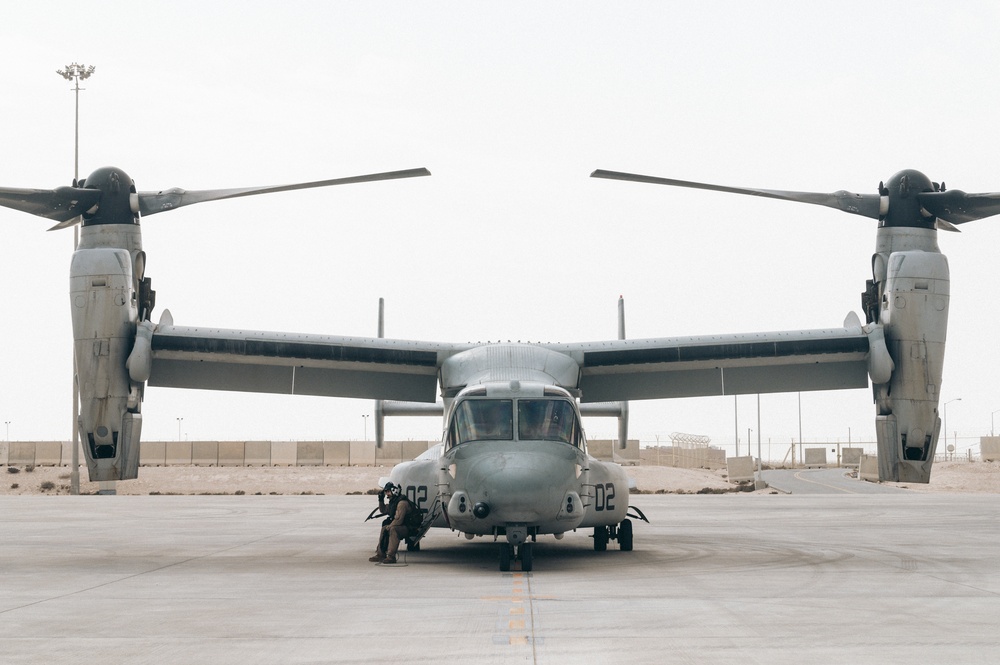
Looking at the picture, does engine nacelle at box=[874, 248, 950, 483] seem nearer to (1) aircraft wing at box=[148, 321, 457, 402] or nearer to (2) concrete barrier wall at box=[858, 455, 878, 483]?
A: (1) aircraft wing at box=[148, 321, 457, 402]

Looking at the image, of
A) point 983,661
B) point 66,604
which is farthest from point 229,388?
point 983,661

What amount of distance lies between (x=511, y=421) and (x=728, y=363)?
218 inches

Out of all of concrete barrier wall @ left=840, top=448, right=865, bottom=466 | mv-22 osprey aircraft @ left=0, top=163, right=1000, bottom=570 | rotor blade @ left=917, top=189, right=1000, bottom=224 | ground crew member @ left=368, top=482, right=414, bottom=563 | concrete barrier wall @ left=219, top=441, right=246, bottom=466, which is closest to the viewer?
ground crew member @ left=368, top=482, right=414, bottom=563

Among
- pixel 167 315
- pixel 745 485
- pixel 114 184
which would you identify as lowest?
pixel 745 485

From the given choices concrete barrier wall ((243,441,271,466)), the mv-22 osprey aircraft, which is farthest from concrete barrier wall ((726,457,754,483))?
the mv-22 osprey aircraft

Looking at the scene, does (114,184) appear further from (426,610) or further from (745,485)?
(745,485)

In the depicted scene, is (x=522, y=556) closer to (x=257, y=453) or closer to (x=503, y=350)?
(x=503, y=350)

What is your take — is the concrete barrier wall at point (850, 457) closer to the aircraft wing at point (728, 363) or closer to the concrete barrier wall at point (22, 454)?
the concrete barrier wall at point (22, 454)

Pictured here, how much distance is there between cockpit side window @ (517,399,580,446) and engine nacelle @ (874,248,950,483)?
5.35 m

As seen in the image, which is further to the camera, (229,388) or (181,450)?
(181,450)

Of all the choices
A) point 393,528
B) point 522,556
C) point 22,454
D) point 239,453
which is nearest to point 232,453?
point 239,453

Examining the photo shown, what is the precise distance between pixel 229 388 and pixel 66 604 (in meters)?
9.27

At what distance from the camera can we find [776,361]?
18953 mm

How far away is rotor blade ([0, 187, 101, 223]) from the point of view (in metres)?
17.5
